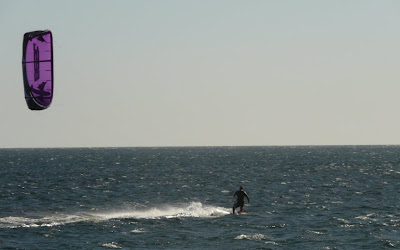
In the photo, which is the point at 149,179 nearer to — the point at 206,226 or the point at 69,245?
the point at 206,226

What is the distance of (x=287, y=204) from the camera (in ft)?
191

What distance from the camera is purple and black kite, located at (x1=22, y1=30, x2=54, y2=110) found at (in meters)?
23.5

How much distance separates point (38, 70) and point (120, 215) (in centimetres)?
2692

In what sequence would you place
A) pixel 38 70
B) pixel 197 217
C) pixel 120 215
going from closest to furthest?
pixel 38 70 < pixel 197 217 < pixel 120 215

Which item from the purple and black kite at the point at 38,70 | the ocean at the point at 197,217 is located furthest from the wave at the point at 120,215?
the purple and black kite at the point at 38,70

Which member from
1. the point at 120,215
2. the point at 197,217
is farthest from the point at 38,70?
the point at 120,215

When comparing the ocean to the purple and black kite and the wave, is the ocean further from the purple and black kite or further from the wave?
the purple and black kite

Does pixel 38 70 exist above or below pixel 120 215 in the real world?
above

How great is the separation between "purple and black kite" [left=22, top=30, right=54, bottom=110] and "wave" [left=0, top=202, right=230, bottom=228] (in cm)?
2087

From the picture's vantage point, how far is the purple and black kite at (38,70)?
2355cm

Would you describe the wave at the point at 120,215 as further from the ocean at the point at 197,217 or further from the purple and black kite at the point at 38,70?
the purple and black kite at the point at 38,70

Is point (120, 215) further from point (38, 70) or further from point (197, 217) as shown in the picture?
point (38, 70)

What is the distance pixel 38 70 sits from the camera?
2364cm

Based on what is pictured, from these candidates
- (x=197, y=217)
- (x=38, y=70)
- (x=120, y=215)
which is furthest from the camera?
(x=120, y=215)
